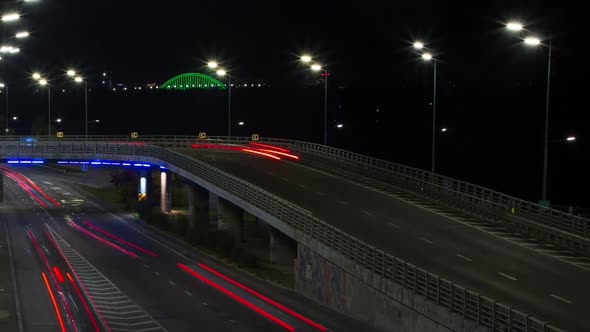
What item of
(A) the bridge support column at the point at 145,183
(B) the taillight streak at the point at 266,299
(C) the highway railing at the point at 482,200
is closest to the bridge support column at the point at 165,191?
(A) the bridge support column at the point at 145,183

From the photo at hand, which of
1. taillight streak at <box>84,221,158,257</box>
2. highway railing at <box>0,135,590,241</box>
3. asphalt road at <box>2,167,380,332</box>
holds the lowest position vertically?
taillight streak at <box>84,221,158,257</box>

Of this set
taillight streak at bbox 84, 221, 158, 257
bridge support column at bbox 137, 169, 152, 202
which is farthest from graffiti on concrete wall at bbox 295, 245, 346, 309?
bridge support column at bbox 137, 169, 152, 202

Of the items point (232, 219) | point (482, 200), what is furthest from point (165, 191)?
point (482, 200)

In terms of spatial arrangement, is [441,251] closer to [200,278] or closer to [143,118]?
[200,278]

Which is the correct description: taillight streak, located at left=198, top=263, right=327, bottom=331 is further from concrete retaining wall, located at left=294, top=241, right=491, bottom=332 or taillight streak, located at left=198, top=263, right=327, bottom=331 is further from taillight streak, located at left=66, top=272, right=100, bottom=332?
taillight streak, located at left=66, top=272, right=100, bottom=332

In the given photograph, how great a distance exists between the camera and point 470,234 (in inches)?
1468

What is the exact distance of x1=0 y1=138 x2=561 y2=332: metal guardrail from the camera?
2175 cm

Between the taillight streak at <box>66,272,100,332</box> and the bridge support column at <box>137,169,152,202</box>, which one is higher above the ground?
the bridge support column at <box>137,169,152,202</box>

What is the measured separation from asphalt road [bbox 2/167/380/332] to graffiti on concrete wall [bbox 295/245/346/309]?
1.67 feet

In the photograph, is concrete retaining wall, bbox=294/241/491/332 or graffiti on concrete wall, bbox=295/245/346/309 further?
graffiti on concrete wall, bbox=295/245/346/309

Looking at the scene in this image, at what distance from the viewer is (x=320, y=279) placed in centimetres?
3400

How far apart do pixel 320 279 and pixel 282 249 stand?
10.6 metres

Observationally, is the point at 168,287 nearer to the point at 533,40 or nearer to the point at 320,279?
the point at 320,279

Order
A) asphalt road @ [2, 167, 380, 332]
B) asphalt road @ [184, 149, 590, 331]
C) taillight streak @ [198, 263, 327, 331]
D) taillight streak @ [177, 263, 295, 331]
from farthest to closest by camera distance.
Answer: asphalt road @ [2, 167, 380, 332]
taillight streak @ [177, 263, 295, 331]
taillight streak @ [198, 263, 327, 331]
asphalt road @ [184, 149, 590, 331]
